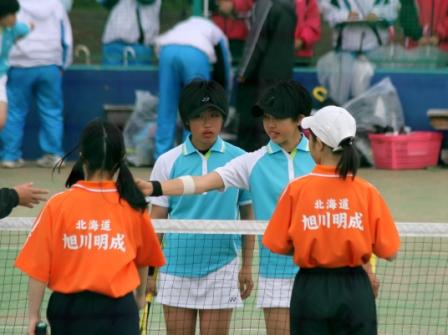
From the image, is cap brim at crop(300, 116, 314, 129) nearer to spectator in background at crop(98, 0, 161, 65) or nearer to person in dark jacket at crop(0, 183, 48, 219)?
person in dark jacket at crop(0, 183, 48, 219)

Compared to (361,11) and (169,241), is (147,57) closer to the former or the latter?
(361,11)

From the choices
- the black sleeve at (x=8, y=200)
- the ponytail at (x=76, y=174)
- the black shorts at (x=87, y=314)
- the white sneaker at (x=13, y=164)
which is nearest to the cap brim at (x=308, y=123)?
the ponytail at (x=76, y=174)

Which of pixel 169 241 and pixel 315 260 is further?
pixel 169 241

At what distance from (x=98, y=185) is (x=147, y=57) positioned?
931 centimetres

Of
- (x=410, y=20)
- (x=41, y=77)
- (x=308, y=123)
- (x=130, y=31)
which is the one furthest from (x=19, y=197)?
(x=410, y=20)

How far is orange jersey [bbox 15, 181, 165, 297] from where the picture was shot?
206 inches

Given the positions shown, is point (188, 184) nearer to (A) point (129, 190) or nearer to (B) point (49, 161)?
(A) point (129, 190)

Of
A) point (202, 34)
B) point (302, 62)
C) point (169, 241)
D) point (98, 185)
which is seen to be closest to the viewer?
point (98, 185)

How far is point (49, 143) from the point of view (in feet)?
45.8

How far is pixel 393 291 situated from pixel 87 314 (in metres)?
4.16

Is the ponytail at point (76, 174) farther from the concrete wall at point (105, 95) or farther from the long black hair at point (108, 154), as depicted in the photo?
the concrete wall at point (105, 95)

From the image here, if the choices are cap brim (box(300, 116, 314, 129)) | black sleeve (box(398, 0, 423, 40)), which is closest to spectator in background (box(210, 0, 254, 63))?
black sleeve (box(398, 0, 423, 40))

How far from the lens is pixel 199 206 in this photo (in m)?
6.62

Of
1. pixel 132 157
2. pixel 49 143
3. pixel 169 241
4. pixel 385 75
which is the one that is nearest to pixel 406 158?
pixel 385 75
